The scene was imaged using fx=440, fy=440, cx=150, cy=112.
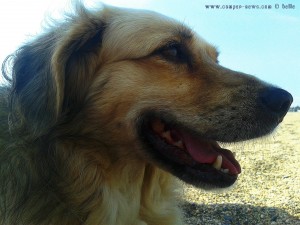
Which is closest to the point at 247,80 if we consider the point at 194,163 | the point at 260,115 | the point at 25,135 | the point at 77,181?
the point at 260,115

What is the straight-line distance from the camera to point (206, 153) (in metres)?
3.11

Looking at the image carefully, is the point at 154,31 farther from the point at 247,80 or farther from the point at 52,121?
the point at 52,121

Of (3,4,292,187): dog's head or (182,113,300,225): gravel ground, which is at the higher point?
(3,4,292,187): dog's head

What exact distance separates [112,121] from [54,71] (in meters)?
0.52

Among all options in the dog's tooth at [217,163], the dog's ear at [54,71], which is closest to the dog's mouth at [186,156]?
the dog's tooth at [217,163]

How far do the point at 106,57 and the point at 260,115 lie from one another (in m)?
1.15

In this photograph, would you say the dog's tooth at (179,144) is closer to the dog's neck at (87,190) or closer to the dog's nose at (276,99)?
the dog's neck at (87,190)

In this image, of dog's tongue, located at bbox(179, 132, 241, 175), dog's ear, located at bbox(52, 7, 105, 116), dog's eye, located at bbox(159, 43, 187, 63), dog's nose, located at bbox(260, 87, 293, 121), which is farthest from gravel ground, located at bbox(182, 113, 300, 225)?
dog's ear, located at bbox(52, 7, 105, 116)

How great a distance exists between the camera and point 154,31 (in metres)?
3.16

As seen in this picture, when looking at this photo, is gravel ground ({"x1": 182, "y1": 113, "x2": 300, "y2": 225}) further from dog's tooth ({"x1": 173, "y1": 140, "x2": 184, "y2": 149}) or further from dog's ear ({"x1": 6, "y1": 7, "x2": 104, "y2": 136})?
dog's ear ({"x1": 6, "y1": 7, "x2": 104, "y2": 136})

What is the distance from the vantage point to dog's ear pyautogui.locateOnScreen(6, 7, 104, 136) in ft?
9.50

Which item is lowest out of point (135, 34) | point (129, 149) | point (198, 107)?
point (129, 149)

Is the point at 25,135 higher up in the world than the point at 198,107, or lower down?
lower down

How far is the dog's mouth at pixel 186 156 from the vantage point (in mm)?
3000
